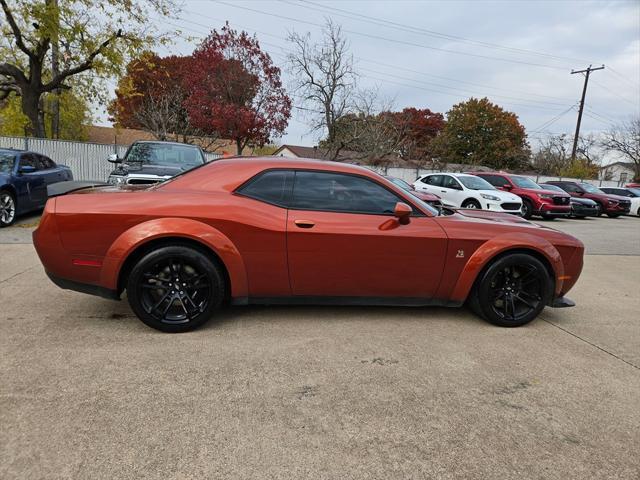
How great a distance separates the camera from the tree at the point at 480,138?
44.2 meters

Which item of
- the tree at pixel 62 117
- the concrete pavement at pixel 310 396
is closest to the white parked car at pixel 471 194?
the concrete pavement at pixel 310 396

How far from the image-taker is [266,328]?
3619 mm

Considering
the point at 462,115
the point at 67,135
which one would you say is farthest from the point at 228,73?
the point at 462,115

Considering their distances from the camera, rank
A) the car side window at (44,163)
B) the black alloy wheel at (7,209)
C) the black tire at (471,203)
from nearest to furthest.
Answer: the black alloy wheel at (7,209), the car side window at (44,163), the black tire at (471,203)

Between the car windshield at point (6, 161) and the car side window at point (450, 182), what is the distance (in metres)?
11.9

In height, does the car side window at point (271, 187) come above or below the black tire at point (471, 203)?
above

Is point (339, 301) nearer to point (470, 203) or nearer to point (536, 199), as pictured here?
point (470, 203)

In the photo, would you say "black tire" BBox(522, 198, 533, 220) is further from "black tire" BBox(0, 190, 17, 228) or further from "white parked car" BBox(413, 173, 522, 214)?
"black tire" BBox(0, 190, 17, 228)

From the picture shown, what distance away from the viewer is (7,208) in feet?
26.1

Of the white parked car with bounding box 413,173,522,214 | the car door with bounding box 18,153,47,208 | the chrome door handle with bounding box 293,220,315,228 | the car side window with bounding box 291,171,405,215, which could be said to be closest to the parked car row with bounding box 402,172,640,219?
the white parked car with bounding box 413,173,522,214

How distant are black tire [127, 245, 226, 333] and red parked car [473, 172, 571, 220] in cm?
1418

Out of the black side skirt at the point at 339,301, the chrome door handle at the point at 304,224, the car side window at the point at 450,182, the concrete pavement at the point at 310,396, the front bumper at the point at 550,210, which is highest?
the car side window at the point at 450,182

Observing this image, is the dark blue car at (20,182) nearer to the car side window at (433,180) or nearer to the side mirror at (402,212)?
the side mirror at (402,212)

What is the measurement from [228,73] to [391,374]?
2142 cm
